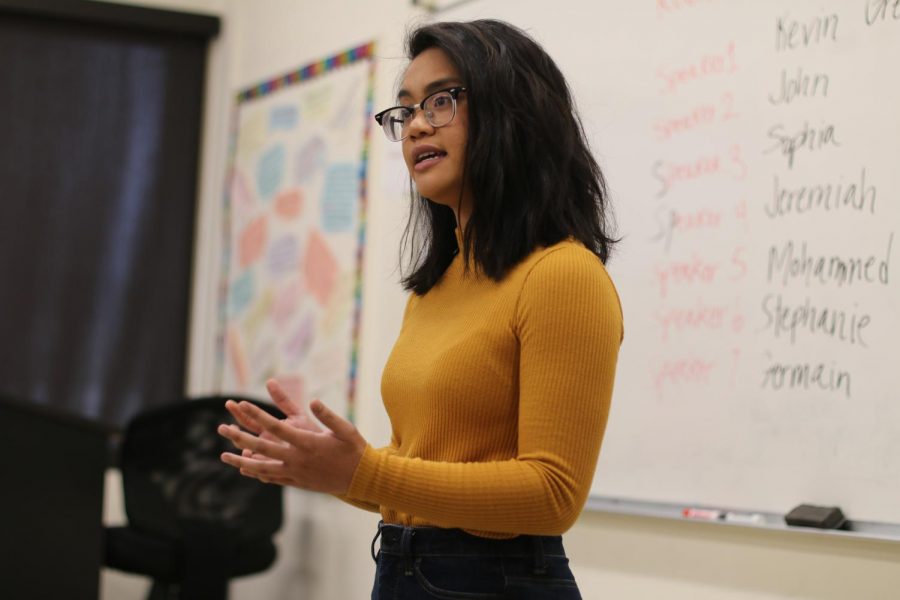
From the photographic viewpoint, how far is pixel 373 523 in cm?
307

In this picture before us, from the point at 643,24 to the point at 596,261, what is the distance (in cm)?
129

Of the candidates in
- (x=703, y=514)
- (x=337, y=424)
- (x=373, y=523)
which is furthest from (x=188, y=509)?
(x=337, y=424)

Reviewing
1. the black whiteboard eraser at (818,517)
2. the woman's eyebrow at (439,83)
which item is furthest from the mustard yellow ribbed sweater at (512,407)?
the black whiteboard eraser at (818,517)

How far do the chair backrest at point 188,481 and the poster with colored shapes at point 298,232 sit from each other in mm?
340

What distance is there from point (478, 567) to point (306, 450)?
0.83 feet

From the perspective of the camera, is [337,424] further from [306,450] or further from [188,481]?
[188,481]

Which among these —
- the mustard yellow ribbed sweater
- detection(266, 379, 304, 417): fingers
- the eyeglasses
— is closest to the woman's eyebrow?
the eyeglasses

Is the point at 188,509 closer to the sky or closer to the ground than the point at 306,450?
closer to the ground

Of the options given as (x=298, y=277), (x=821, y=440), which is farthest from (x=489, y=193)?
(x=298, y=277)

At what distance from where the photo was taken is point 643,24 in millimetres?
2348

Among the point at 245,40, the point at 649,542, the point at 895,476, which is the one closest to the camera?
the point at 895,476

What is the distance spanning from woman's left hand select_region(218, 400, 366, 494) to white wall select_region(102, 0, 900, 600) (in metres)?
1.17

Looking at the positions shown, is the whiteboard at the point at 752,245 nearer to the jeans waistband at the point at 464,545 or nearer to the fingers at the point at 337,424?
the jeans waistband at the point at 464,545

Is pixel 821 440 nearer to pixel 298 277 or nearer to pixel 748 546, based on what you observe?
pixel 748 546
